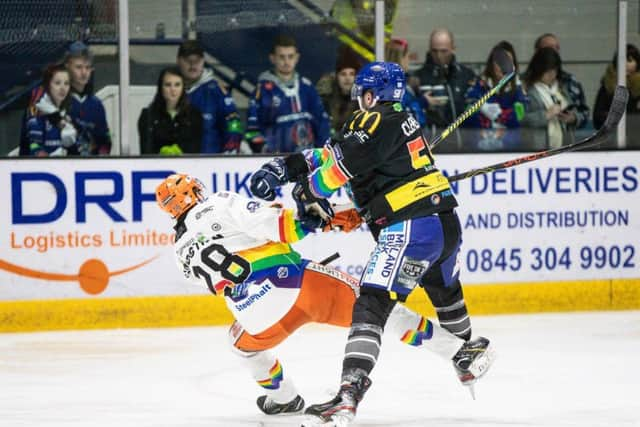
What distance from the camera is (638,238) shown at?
6.82 m

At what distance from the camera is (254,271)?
4.09 meters

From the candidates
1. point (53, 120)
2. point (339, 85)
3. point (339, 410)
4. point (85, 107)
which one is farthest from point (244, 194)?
point (339, 410)

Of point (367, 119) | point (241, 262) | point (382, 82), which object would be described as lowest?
point (241, 262)

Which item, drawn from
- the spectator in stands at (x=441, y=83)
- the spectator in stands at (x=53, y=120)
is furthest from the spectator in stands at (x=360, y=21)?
the spectator in stands at (x=53, y=120)

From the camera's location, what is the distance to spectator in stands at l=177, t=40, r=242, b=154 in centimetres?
633

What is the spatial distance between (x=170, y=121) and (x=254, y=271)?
2.40 m

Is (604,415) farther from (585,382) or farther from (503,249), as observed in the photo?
(503,249)

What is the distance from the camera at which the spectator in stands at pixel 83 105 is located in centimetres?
621

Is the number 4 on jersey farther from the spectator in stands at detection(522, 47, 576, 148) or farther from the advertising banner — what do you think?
the spectator in stands at detection(522, 47, 576, 148)

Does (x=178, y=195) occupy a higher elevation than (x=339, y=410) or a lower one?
higher

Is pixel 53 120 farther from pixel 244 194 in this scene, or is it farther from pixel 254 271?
pixel 254 271

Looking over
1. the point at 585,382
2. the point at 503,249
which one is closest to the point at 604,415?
the point at 585,382

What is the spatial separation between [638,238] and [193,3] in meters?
2.70

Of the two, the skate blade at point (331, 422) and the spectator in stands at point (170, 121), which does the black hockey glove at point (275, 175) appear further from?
the spectator in stands at point (170, 121)
